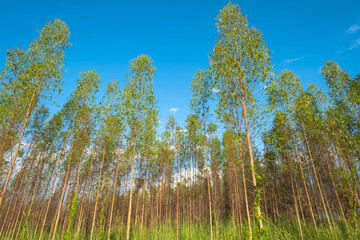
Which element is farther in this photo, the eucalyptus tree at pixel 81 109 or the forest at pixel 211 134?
the eucalyptus tree at pixel 81 109

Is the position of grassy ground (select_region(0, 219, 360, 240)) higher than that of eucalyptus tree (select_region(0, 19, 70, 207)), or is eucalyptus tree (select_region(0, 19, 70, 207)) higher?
eucalyptus tree (select_region(0, 19, 70, 207))

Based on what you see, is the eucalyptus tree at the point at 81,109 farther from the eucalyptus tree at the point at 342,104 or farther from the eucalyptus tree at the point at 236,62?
the eucalyptus tree at the point at 342,104

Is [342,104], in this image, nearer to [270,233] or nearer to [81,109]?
[270,233]

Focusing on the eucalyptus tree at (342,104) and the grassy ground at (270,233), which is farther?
the eucalyptus tree at (342,104)

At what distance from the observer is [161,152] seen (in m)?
23.0

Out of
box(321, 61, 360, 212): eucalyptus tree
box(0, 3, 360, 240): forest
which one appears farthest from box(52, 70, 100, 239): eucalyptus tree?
box(321, 61, 360, 212): eucalyptus tree

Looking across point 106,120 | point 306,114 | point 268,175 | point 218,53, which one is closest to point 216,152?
point 268,175

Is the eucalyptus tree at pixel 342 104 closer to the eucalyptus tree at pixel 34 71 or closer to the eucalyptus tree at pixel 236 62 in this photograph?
the eucalyptus tree at pixel 236 62

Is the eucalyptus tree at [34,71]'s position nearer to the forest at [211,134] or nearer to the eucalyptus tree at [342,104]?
the forest at [211,134]

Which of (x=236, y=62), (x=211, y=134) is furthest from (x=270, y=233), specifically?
(x=211, y=134)

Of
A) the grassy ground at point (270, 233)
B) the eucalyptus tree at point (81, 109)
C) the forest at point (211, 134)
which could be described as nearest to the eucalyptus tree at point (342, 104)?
the forest at point (211, 134)

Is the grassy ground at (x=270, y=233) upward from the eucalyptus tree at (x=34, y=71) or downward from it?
downward

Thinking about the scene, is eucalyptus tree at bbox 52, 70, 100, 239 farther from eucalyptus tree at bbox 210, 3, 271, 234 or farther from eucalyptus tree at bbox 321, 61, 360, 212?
eucalyptus tree at bbox 321, 61, 360, 212

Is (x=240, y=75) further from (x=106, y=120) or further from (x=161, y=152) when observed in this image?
(x=161, y=152)
